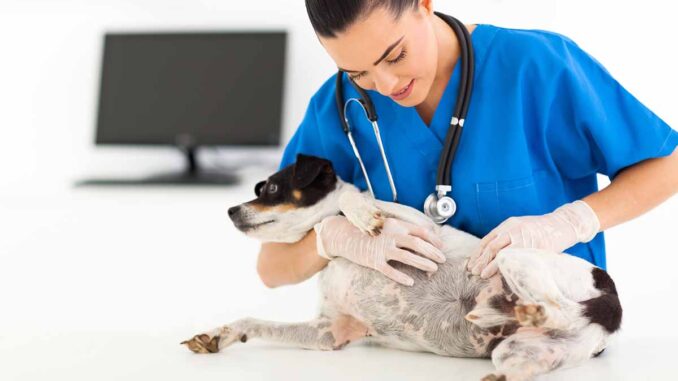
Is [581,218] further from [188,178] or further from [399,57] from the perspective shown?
[188,178]

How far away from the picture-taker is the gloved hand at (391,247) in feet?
4.40

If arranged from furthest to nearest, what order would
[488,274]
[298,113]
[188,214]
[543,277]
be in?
[298,113]
[188,214]
[488,274]
[543,277]

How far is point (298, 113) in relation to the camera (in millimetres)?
3443

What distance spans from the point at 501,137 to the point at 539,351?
0.48 m

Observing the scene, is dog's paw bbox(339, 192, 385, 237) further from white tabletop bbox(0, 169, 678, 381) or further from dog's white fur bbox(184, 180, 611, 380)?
white tabletop bbox(0, 169, 678, 381)

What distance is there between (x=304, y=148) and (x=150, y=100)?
2.11 m

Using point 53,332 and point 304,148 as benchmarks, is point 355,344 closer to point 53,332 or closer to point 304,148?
point 304,148

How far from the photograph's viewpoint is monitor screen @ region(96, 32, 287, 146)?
3.37 m

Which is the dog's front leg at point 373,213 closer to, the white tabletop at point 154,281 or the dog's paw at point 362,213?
the dog's paw at point 362,213

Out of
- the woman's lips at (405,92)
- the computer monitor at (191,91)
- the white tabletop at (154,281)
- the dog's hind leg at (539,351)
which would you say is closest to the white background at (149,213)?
the white tabletop at (154,281)

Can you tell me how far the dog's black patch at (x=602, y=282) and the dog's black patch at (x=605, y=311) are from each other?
0.04 ft

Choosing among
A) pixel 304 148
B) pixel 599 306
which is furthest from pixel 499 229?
pixel 304 148

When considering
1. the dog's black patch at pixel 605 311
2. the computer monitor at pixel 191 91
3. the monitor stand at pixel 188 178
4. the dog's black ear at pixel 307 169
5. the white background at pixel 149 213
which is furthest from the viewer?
the computer monitor at pixel 191 91

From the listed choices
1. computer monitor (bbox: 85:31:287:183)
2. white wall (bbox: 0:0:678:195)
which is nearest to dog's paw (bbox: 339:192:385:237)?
computer monitor (bbox: 85:31:287:183)
